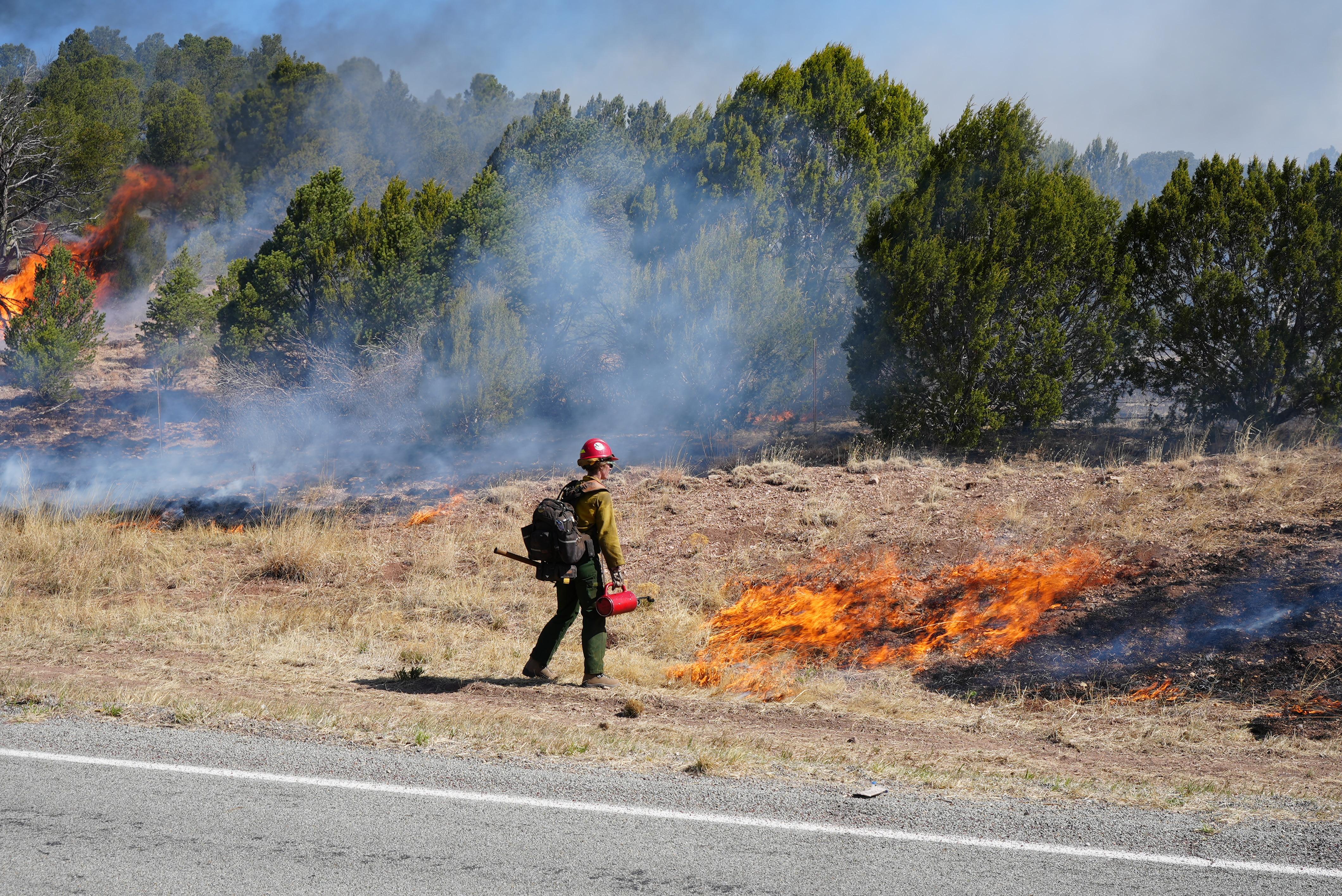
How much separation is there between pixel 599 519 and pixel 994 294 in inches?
408

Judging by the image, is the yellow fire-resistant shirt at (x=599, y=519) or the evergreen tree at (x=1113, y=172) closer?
the yellow fire-resistant shirt at (x=599, y=519)

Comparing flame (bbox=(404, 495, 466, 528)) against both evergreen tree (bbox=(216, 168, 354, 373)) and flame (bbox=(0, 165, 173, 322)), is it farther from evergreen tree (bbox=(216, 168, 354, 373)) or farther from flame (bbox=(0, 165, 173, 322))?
flame (bbox=(0, 165, 173, 322))

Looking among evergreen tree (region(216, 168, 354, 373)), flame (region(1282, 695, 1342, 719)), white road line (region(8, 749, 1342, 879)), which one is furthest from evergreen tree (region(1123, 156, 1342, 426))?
evergreen tree (region(216, 168, 354, 373))

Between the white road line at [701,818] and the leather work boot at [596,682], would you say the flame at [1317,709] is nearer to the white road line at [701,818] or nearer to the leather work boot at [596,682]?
the white road line at [701,818]

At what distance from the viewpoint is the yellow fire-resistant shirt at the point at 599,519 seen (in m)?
6.97

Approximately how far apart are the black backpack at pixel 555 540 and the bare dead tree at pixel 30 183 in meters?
30.1

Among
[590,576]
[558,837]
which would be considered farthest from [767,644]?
[558,837]

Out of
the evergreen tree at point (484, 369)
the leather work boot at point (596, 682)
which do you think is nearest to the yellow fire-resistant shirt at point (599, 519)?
the leather work boot at point (596, 682)

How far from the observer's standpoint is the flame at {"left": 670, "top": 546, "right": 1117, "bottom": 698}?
27.1ft

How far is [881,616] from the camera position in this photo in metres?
9.22

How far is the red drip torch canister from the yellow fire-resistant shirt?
0.73ft

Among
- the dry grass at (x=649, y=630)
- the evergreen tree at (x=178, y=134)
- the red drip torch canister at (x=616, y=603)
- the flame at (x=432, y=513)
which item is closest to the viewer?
the dry grass at (x=649, y=630)

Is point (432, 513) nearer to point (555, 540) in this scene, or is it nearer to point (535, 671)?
point (535, 671)

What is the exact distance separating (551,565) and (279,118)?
5001 cm
